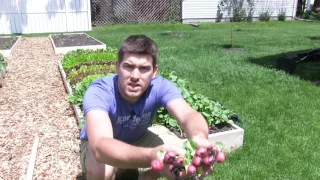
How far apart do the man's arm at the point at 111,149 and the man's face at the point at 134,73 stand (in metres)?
0.29

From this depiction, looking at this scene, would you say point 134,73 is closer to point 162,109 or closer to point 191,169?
point 191,169

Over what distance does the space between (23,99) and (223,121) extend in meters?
3.55

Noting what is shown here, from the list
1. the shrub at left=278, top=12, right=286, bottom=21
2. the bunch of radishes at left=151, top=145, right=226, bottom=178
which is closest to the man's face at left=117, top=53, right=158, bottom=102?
the bunch of radishes at left=151, top=145, right=226, bottom=178

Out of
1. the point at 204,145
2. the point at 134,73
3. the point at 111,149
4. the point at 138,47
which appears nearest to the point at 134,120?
the point at 134,73

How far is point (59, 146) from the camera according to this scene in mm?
3908

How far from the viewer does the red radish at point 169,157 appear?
5.02 ft

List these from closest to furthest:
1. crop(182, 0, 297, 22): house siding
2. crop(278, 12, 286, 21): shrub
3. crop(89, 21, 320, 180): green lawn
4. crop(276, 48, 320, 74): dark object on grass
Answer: crop(89, 21, 320, 180): green lawn, crop(276, 48, 320, 74): dark object on grass, crop(182, 0, 297, 22): house siding, crop(278, 12, 286, 21): shrub

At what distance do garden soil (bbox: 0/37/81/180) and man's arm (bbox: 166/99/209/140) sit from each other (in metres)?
1.55

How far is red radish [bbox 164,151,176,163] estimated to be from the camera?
1529 millimetres

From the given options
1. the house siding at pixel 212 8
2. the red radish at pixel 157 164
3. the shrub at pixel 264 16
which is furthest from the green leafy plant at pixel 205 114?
the shrub at pixel 264 16

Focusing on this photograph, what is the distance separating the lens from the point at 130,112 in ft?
7.87

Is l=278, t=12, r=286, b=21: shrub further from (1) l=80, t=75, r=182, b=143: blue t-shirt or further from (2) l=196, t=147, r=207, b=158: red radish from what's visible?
(2) l=196, t=147, r=207, b=158: red radish

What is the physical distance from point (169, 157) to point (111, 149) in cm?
36

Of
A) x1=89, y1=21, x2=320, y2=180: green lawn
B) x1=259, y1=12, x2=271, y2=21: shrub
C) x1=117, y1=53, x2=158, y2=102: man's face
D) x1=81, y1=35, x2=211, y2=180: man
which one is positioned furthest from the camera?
x1=259, y1=12, x2=271, y2=21: shrub
